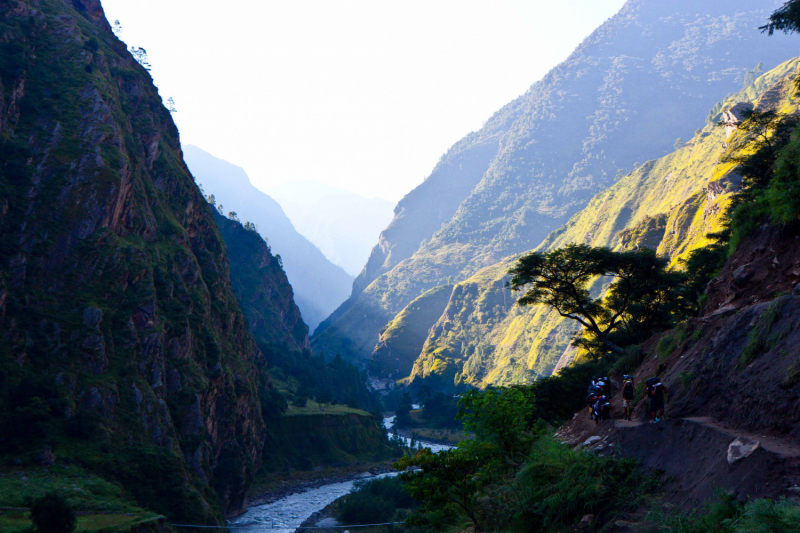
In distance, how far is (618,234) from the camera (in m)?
127

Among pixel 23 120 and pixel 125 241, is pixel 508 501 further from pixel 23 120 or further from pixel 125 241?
pixel 23 120

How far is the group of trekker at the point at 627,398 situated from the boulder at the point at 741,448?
362 cm

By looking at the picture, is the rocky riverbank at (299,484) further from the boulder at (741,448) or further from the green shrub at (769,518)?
the green shrub at (769,518)

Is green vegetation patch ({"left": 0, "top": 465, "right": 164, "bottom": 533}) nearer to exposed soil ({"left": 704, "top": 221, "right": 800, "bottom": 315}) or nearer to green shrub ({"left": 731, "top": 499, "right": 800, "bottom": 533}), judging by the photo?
green shrub ({"left": 731, "top": 499, "right": 800, "bottom": 533})

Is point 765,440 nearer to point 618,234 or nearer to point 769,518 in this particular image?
point 769,518

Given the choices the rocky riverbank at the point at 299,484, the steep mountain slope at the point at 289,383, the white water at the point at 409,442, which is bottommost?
the white water at the point at 409,442

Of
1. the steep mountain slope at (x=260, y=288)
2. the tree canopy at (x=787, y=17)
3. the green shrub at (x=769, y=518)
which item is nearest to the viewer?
the green shrub at (x=769, y=518)

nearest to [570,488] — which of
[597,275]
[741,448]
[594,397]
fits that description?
[741,448]

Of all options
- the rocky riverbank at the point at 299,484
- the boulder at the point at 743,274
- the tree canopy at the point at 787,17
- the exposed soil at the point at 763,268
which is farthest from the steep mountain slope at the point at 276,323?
the tree canopy at the point at 787,17

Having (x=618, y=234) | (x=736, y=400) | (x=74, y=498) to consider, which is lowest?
(x=74, y=498)

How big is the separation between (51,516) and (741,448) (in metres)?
33.8

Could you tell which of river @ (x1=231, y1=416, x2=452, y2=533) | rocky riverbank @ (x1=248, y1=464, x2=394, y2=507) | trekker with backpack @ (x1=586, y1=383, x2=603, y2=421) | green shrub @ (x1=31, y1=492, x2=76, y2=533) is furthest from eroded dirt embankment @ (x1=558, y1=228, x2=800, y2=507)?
rocky riverbank @ (x1=248, y1=464, x2=394, y2=507)

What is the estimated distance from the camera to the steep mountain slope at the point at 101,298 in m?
42.1

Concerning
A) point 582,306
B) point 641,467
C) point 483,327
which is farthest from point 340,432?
point 483,327
